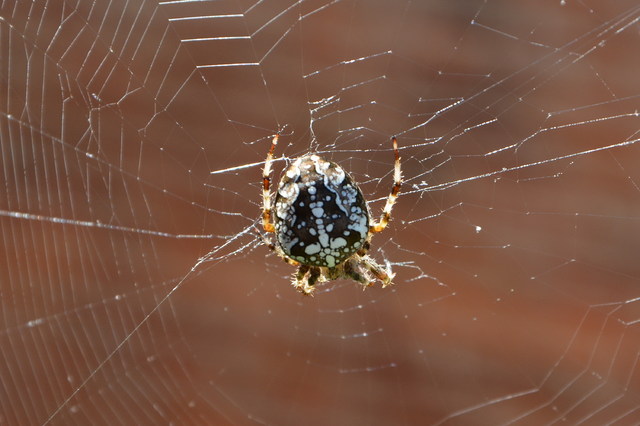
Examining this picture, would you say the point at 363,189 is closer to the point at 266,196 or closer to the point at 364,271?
the point at 364,271

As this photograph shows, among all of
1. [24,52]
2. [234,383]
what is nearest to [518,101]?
[234,383]

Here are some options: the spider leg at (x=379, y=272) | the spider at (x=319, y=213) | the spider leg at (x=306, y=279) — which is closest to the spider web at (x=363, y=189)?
the spider leg at (x=306, y=279)

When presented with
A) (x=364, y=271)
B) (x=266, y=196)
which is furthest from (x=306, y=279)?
(x=266, y=196)

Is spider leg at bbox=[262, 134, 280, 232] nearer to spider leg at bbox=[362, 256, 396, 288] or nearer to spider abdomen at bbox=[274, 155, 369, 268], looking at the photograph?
spider abdomen at bbox=[274, 155, 369, 268]

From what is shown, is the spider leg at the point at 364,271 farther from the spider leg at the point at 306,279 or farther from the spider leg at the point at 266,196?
the spider leg at the point at 266,196

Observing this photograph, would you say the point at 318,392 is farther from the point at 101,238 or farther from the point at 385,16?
the point at 385,16

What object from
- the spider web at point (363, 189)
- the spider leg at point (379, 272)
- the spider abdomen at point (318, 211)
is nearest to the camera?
the spider abdomen at point (318, 211)

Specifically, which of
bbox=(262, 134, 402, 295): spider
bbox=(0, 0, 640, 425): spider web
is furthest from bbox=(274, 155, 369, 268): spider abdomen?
bbox=(0, 0, 640, 425): spider web
